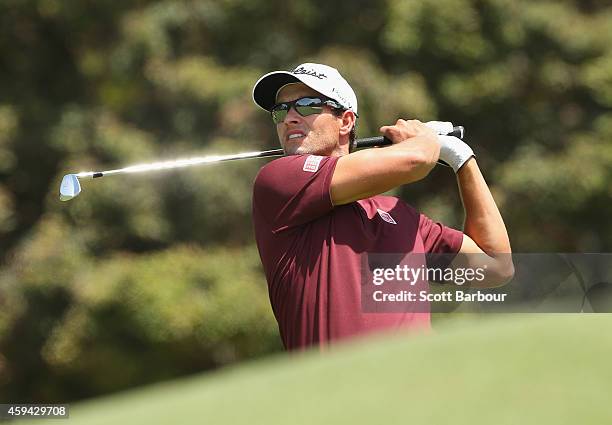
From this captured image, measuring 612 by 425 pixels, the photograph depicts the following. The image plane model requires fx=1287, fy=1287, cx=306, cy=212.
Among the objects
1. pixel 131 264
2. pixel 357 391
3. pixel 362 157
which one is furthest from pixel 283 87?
pixel 131 264

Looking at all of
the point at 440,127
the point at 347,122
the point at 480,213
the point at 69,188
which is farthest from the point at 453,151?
the point at 69,188

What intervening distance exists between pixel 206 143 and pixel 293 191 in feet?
40.3

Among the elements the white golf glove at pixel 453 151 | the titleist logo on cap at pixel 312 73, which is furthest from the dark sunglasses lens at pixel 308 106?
the white golf glove at pixel 453 151

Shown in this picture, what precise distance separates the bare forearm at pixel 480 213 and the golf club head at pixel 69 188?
69.8 inches

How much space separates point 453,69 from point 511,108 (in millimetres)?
999

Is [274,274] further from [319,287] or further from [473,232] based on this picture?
[473,232]

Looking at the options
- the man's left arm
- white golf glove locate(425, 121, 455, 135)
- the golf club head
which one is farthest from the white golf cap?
the golf club head

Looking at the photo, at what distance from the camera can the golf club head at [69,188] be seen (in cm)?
572

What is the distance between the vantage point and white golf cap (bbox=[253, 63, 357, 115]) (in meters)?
4.90

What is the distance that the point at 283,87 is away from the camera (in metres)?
5.02

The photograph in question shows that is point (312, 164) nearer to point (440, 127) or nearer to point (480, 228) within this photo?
point (440, 127)

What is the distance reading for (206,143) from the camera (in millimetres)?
A: 16703

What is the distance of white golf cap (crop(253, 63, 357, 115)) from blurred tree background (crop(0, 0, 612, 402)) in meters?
10.3

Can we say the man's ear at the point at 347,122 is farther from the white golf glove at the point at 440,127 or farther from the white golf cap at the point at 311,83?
the white golf glove at the point at 440,127
